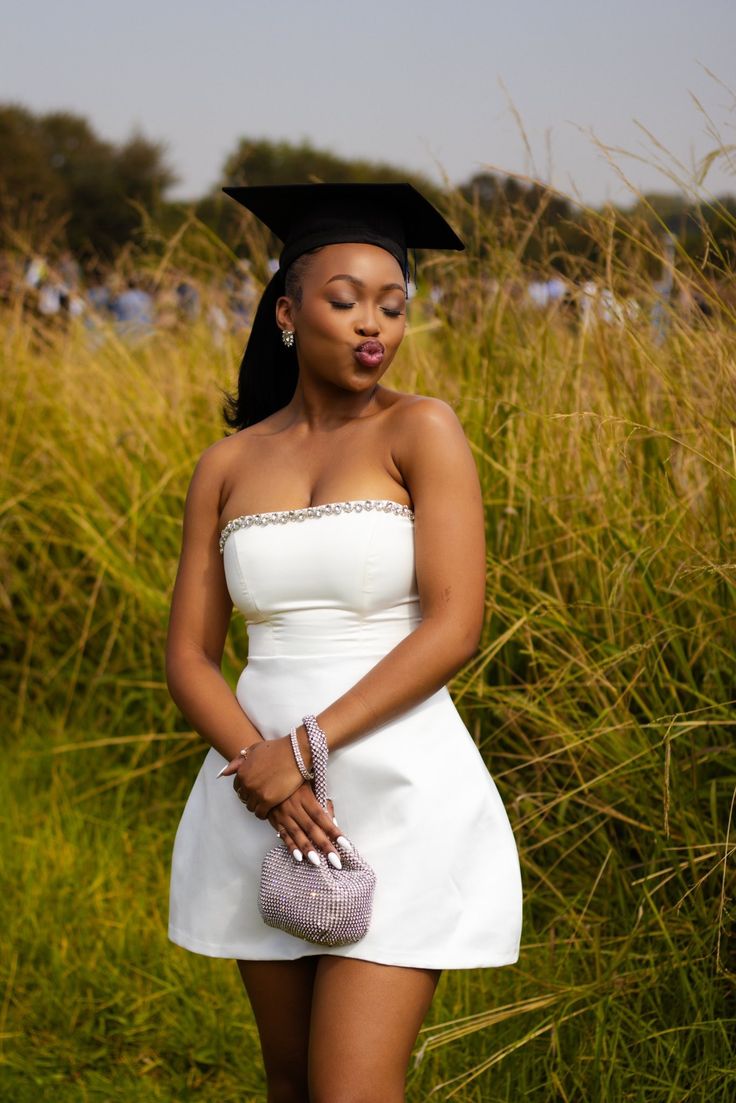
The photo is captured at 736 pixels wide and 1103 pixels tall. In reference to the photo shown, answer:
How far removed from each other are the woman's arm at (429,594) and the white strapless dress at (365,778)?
6 cm

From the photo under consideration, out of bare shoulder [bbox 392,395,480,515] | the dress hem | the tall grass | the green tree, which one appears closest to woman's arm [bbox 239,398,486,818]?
bare shoulder [bbox 392,395,480,515]

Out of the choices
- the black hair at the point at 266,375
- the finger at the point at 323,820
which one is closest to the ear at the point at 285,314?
the black hair at the point at 266,375

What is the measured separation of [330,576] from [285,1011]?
703mm

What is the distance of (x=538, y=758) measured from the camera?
9.35 ft

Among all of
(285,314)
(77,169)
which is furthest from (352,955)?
(77,169)

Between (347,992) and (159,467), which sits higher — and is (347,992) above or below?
below

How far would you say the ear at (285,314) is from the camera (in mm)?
2219

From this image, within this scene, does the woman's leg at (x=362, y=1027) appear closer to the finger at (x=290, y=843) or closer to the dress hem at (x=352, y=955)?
the dress hem at (x=352, y=955)

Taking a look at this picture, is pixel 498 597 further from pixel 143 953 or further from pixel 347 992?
pixel 347 992

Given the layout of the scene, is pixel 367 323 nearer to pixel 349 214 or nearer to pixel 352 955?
pixel 349 214

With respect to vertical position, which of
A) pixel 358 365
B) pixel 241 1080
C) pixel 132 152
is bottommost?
pixel 241 1080

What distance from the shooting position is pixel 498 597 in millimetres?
3697

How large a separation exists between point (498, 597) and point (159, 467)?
5.72 ft

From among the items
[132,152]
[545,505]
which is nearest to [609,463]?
[545,505]
